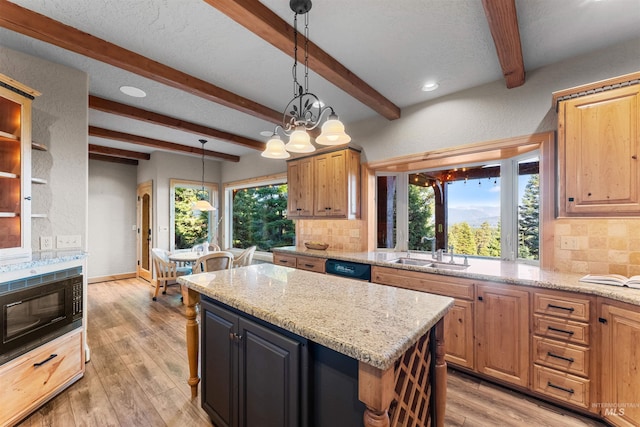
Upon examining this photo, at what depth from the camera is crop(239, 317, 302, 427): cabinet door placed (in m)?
1.22

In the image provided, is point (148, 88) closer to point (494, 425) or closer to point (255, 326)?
point (255, 326)

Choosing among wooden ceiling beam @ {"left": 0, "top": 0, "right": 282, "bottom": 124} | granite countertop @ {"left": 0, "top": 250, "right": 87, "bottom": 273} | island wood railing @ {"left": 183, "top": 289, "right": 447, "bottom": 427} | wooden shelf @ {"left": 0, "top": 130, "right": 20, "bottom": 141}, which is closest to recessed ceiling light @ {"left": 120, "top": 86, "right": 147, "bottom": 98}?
wooden ceiling beam @ {"left": 0, "top": 0, "right": 282, "bottom": 124}

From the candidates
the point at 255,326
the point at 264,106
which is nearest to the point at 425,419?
the point at 255,326

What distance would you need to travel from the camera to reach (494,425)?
1.81 metres

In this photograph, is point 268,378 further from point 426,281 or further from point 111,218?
point 111,218

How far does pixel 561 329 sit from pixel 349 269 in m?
1.81

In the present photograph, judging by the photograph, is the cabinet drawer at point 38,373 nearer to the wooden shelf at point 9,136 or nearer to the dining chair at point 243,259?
the wooden shelf at point 9,136

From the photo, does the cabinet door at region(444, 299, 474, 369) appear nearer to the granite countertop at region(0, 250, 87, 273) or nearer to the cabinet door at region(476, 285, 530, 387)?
the cabinet door at region(476, 285, 530, 387)

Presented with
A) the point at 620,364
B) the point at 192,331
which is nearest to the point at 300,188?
the point at 192,331

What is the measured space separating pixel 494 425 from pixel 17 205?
12.3 feet

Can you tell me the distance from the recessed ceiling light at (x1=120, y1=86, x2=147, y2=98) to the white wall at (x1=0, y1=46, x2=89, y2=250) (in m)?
0.33

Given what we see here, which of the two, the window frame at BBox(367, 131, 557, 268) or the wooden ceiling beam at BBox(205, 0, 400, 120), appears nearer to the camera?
the wooden ceiling beam at BBox(205, 0, 400, 120)

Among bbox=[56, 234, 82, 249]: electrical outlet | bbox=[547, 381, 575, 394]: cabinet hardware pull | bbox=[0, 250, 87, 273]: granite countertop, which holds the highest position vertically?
bbox=[56, 234, 82, 249]: electrical outlet

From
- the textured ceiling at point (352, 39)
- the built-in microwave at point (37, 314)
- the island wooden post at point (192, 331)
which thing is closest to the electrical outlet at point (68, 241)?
the built-in microwave at point (37, 314)
